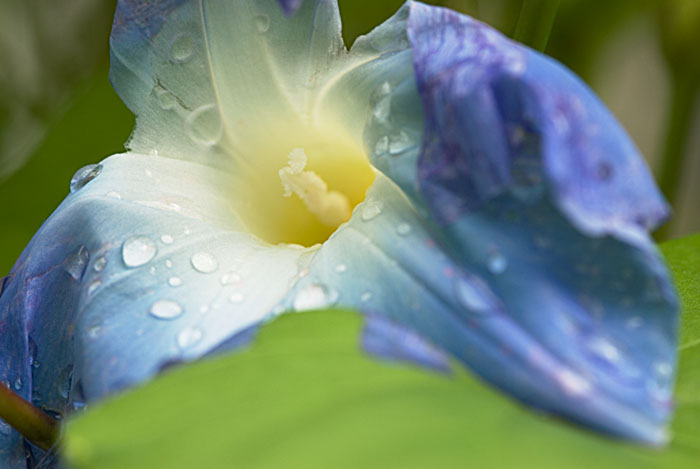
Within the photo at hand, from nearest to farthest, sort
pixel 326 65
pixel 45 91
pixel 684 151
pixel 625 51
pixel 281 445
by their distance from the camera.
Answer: pixel 281 445, pixel 326 65, pixel 684 151, pixel 45 91, pixel 625 51

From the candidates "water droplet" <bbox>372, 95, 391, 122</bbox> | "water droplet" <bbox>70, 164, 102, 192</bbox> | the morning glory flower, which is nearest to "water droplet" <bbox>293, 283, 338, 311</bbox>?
the morning glory flower

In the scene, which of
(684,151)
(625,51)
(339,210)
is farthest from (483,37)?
(625,51)

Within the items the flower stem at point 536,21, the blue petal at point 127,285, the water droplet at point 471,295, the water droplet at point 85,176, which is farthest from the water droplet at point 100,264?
the flower stem at point 536,21

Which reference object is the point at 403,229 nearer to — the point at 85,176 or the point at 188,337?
the point at 188,337

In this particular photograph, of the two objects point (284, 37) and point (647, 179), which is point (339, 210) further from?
point (647, 179)

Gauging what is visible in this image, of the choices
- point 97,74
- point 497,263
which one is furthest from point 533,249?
point 97,74

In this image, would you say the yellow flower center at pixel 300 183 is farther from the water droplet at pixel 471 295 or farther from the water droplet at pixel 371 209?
the water droplet at pixel 471 295

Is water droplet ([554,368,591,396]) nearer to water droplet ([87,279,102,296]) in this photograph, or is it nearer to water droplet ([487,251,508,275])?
water droplet ([487,251,508,275])
